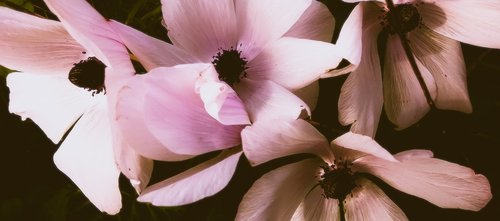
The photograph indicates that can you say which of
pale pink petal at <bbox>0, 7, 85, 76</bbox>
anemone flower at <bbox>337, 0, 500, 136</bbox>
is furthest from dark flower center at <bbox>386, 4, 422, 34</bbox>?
pale pink petal at <bbox>0, 7, 85, 76</bbox>

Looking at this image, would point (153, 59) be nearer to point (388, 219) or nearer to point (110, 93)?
point (110, 93)

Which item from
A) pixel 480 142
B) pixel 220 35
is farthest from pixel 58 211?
pixel 480 142

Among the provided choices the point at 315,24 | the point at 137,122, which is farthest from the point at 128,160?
the point at 315,24

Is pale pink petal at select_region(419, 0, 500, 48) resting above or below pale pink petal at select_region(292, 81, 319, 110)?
above

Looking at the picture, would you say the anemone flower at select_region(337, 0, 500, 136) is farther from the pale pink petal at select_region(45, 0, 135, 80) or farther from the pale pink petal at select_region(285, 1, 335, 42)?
the pale pink petal at select_region(45, 0, 135, 80)

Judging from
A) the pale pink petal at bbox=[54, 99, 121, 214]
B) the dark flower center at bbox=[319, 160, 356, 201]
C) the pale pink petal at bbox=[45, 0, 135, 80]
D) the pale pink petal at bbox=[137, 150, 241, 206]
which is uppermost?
the pale pink petal at bbox=[45, 0, 135, 80]

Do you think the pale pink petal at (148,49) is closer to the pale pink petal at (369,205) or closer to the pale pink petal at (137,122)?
the pale pink petal at (137,122)
